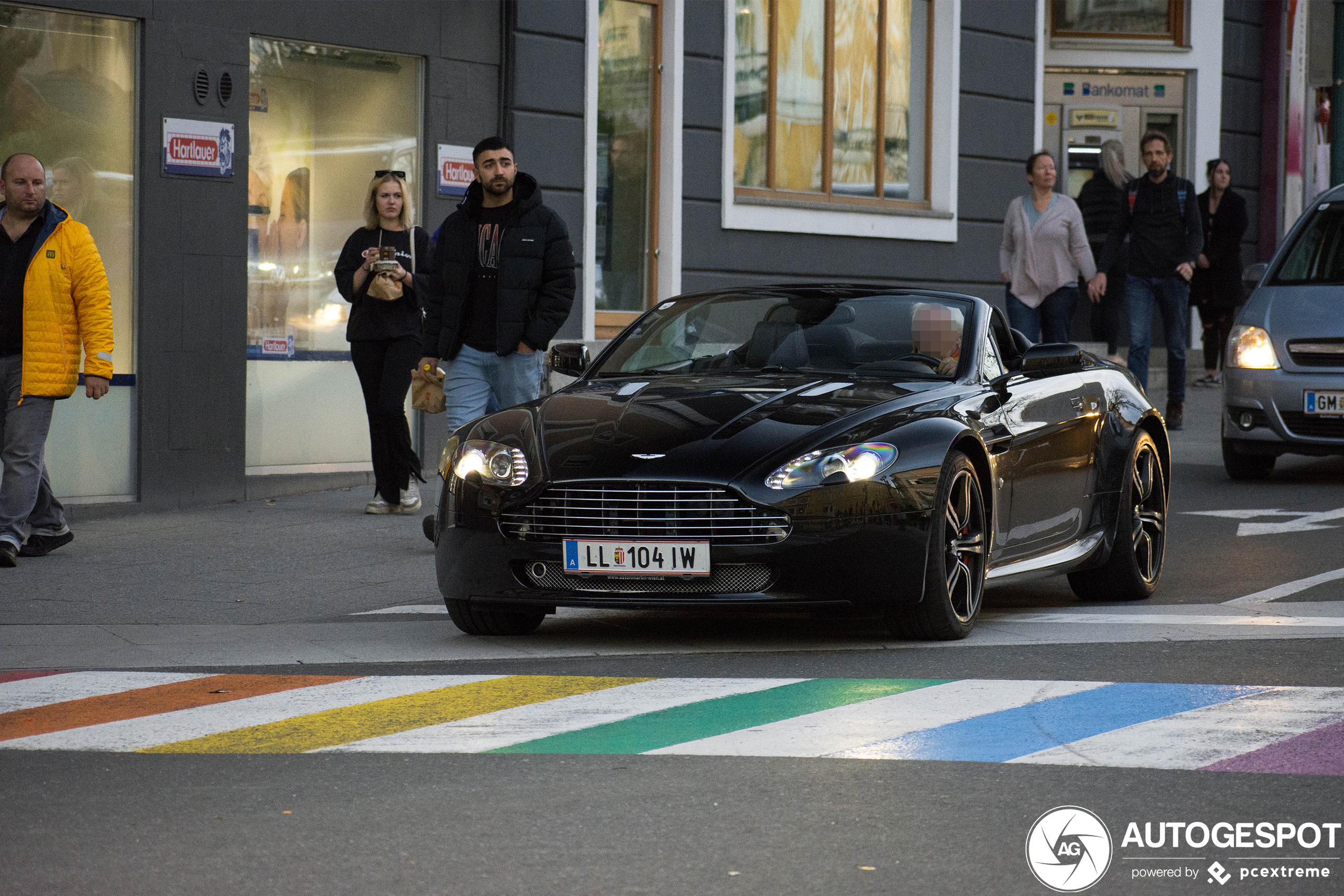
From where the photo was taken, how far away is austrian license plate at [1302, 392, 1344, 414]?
12.6 meters

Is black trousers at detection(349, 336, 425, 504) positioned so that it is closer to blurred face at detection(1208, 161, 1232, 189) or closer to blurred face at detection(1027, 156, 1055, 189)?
blurred face at detection(1027, 156, 1055, 189)

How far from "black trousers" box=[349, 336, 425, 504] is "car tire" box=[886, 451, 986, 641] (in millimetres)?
4769

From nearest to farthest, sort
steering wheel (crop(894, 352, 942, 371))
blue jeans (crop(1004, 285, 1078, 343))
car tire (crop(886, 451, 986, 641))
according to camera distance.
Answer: car tire (crop(886, 451, 986, 641)) < steering wheel (crop(894, 352, 942, 371)) < blue jeans (crop(1004, 285, 1078, 343))

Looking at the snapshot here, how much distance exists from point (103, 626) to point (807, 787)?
13.2 ft

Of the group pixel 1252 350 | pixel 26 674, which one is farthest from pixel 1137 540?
pixel 1252 350

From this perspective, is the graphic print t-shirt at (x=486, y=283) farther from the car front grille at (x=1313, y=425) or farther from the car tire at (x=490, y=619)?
the car front grille at (x=1313, y=425)

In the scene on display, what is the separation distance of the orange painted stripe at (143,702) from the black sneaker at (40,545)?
3618 mm

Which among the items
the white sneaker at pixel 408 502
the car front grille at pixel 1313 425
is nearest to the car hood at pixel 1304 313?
the car front grille at pixel 1313 425

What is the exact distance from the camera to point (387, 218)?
37.4ft

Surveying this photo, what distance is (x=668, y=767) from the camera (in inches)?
202

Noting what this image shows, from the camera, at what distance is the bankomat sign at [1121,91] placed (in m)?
20.7

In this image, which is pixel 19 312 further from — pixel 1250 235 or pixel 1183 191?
pixel 1250 235

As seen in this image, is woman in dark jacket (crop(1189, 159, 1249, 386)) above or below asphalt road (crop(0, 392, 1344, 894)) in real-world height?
above

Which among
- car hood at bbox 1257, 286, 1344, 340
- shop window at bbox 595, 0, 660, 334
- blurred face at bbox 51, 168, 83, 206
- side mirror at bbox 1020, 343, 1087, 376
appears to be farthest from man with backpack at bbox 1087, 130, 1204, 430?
side mirror at bbox 1020, 343, 1087, 376
